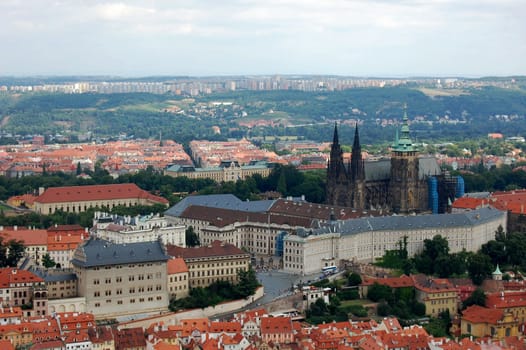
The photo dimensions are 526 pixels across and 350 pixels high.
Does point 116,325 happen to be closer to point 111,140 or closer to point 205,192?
point 205,192

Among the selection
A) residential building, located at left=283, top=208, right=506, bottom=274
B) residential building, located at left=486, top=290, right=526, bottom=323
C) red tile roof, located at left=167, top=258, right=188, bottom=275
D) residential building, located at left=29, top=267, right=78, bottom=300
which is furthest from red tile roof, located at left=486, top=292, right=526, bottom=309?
residential building, located at left=29, top=267, right=78, bottom=300

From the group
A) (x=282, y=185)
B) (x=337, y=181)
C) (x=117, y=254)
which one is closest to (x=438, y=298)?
(x=117, y=254)

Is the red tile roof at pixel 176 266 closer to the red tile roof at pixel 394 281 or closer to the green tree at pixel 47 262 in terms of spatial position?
the green tree at pixel 47 262

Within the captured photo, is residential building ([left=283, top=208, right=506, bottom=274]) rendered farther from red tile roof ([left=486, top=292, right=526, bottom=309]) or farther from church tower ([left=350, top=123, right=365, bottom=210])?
red tile roof ([left=486, top=292, right=526, bottom=309])

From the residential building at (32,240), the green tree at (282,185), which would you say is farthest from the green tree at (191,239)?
the green tree at (282,185)

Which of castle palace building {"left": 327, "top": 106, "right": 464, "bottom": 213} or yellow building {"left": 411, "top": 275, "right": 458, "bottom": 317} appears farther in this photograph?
castle palace building {"left": 327, "top": 106, "right": 464, "bottom": 213}

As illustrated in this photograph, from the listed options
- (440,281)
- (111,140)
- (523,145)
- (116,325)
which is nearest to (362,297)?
(440,281)

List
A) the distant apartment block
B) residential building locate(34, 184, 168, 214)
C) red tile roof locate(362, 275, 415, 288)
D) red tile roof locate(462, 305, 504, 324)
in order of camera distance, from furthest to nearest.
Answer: the distant apartment block < residential building locate(34, 184, 168, 214) < red tile roof locate(362, 275, 415, 288) < red tile roof locate(462, 305, 504, 324)
